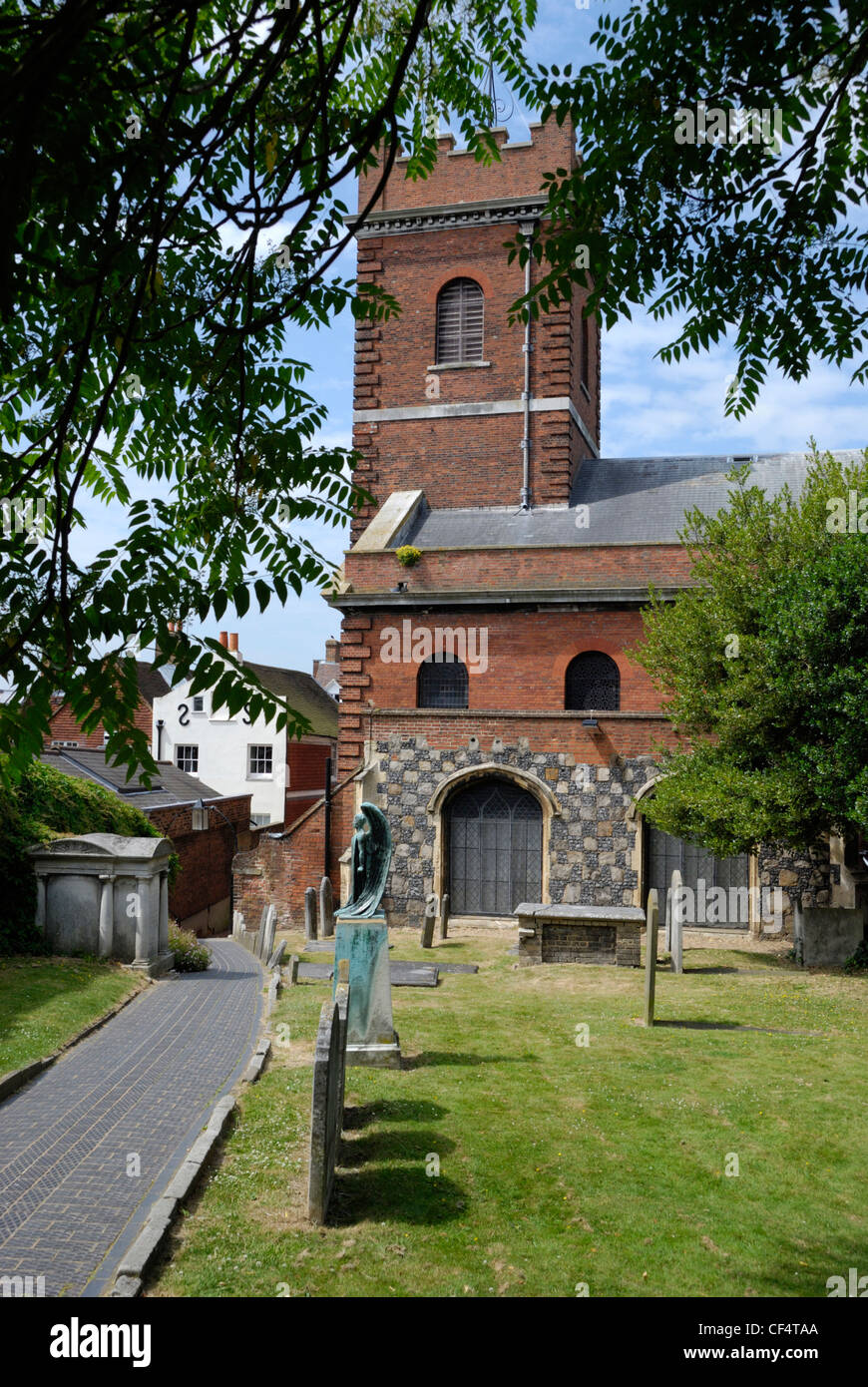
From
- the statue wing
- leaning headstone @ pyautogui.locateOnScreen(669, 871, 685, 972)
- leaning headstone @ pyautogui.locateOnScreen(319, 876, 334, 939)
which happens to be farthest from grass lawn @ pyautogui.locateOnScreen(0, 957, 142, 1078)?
leaning headstone @ pyautogui.locateOnScreen(669, 871, 685, 972)

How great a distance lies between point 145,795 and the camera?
2431cm

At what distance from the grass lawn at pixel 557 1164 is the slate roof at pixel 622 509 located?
1175cm

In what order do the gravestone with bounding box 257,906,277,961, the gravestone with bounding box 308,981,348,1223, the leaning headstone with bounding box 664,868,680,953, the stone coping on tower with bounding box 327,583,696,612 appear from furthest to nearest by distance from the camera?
1. the stone coping on tower with bounding box 327,583,696,612
2. the gravestone with bounding box 257,906,277,961
3. the leaning headstone with bounding box 664,868,680,953
4. the gravestone with bounding box 308,981,348,1223

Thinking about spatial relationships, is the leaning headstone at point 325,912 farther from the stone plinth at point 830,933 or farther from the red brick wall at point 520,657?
the stone plinth at point 830,933

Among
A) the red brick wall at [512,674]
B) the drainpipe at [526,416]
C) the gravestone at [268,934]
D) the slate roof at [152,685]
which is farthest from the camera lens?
the slate roof at [152,685]

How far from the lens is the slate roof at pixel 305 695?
40656 millimetres

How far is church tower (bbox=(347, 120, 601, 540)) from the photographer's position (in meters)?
22.6

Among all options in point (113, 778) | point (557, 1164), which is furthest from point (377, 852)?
point (113, 778)

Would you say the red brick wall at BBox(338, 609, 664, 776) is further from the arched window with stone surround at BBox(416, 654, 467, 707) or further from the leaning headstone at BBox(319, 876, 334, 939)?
the leaning headstone at BBox(319, 876, 334, 939)

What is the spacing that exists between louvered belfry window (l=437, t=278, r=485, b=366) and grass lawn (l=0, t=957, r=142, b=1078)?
54.0 ft

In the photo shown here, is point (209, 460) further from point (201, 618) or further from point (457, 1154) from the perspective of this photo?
point (457, 1154)

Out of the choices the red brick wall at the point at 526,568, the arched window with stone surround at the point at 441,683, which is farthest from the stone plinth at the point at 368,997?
the red brick wall at the point at 526,568

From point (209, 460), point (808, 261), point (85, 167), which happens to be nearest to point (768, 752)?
point (808, 261)
